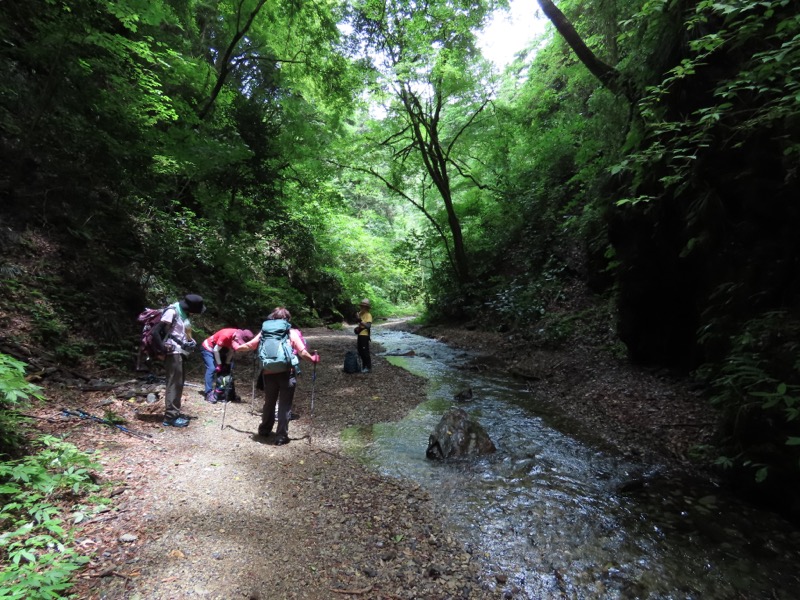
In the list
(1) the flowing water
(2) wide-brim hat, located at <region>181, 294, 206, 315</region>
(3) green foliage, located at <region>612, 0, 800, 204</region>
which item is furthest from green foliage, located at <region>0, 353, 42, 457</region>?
(3) green foliage, located at <region>612, 0, 800, 204</region>

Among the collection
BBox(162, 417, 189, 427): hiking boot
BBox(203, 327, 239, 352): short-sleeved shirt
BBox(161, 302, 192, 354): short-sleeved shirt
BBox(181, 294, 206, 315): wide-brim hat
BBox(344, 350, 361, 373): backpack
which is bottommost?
BBox(162, 417, 189, 427): hiking boot

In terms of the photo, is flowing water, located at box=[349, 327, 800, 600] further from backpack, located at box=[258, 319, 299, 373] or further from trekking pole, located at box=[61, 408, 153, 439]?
trekking pole, located at box=[61, 408, 153, 439]

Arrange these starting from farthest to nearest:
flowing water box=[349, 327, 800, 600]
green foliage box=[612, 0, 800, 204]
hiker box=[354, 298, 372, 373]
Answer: hiker box=[354, 298, 372, 373], green foliage box=[612, 0, 800, 204], flowing water box=[349, 327, 800, 600]

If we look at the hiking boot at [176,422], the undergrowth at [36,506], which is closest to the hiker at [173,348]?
the hiking boot at [176,422]

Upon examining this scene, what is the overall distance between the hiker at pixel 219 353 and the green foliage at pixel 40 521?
334 centimetres

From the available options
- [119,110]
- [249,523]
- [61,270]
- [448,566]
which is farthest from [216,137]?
[448,566]

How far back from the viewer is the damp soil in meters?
2.95

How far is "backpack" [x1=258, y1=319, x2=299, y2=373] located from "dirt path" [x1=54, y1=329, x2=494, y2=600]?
1213 millimetres

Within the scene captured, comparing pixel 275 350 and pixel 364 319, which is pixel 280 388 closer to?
pixel 275 350

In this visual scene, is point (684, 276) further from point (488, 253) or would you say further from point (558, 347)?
point (488, 253)

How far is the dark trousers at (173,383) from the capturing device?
18.7ft

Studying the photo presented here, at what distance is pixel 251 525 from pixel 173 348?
3.28m

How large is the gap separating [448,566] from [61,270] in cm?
873

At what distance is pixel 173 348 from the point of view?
5.69 m
